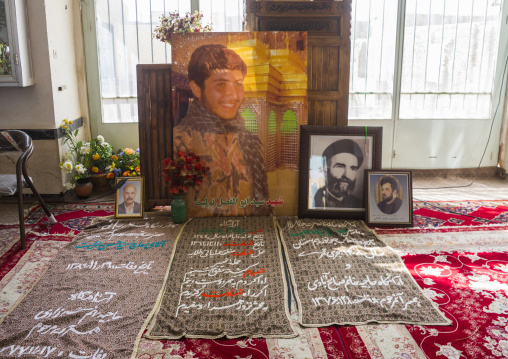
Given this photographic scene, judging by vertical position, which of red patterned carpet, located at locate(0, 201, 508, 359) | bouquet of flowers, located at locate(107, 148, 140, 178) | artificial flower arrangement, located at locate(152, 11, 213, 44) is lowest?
red patterned carpet, located at locate(0, 201, 508, 359)

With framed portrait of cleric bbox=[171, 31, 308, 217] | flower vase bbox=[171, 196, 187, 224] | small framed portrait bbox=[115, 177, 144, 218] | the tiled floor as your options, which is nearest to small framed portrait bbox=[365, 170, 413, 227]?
framed portrait of cleric bbox=[171, 31, 308, 217]

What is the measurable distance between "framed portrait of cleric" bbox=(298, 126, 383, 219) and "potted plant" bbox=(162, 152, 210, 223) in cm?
91

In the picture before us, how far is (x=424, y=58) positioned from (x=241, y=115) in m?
2.61

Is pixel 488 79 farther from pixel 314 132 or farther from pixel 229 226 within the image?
pixel 229 226

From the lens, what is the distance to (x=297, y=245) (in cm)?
373

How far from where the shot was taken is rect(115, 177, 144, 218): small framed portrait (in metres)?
4.29

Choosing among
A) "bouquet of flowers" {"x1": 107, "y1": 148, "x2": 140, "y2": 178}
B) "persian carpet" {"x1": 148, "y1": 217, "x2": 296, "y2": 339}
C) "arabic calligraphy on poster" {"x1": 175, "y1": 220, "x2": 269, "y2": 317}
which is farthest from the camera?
"bouquet of flowers" {"x1": 107, "y1": 148, "x2": 140, "y2": 178}

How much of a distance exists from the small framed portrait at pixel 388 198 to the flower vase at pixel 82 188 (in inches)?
107

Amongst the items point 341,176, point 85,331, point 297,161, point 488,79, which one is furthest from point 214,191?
point 488,79

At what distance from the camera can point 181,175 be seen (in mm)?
4090

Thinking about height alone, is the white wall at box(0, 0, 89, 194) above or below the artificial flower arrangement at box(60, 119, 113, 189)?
above

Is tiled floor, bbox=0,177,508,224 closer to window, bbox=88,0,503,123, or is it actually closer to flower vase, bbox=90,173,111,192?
flower vase, bbox=90,173,111,192

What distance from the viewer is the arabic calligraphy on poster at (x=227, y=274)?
2.93 meters

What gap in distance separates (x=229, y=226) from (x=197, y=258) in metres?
0.64
